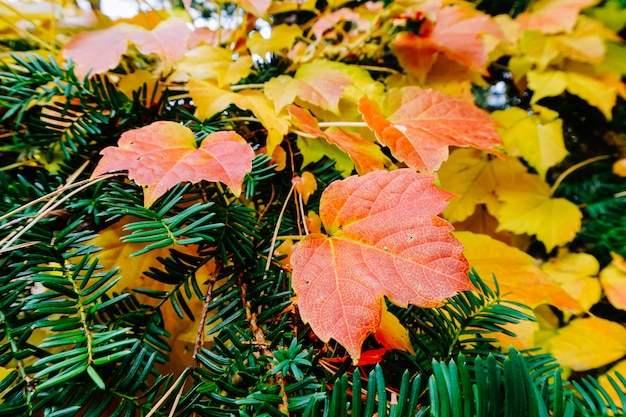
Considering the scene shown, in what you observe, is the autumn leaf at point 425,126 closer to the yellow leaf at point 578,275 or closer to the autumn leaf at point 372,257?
the autumn leaf at point 372,257

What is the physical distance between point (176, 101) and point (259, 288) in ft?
1.17

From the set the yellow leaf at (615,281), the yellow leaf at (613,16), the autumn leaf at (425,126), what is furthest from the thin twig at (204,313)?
the yellow leaf at (613,16)

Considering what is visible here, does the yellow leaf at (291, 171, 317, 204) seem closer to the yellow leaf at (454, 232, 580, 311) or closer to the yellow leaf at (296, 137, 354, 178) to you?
the yellow leaf at (296, 137, 354, 178)

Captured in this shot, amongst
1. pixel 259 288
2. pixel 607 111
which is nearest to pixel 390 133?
pixel 259 288

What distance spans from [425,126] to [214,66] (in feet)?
1.08

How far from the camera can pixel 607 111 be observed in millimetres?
668

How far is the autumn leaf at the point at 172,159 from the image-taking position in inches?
11.6

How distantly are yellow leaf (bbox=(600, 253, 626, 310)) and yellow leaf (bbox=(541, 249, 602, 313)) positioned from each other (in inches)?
0.6

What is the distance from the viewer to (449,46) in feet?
2.13

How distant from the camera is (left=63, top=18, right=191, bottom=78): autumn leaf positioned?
18.0 inches

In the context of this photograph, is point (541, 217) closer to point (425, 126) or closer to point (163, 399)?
point (425, 126)

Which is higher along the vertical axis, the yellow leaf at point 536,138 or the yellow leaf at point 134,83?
the yellow leaf at point 134,83

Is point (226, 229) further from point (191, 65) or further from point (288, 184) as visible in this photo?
point (191, 65)

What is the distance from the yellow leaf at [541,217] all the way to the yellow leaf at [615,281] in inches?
2.7
